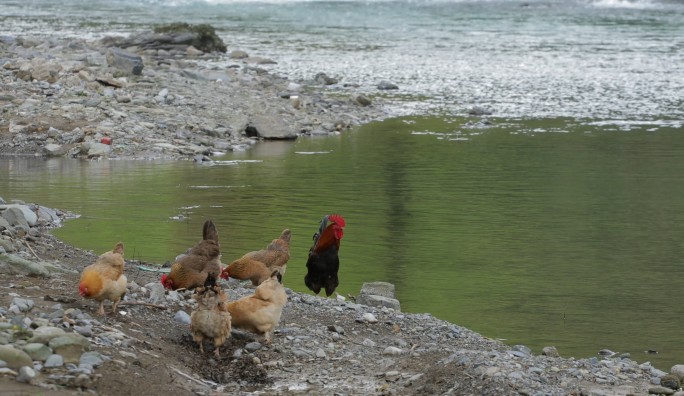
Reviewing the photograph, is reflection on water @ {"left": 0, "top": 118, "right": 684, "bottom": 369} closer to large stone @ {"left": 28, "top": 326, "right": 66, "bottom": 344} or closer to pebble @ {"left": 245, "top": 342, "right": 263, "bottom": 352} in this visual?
pebble @ {"left": 245, "top": 342, "right": 263, "bottom": 352}

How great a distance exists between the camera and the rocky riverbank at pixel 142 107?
2128 cm

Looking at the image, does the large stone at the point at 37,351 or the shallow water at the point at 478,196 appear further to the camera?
the shallow water at the point at 478,196

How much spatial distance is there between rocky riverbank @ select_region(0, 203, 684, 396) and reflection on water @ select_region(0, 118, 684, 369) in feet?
4.41

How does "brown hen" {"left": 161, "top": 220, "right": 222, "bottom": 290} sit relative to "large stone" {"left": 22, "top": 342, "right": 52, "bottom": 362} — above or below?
below

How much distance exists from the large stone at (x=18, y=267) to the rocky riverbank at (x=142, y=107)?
10.8 metres

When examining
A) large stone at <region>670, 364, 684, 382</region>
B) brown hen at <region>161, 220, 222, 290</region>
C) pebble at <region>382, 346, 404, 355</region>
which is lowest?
large stone at <region>670, 364, 684, 382</region>

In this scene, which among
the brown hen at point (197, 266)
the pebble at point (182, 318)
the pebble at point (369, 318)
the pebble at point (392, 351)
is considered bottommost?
the pebble at point (369, 318)

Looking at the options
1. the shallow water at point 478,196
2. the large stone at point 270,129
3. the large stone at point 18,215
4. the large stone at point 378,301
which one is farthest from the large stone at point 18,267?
the large stone at point 270,129

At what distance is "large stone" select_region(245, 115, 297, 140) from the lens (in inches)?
921

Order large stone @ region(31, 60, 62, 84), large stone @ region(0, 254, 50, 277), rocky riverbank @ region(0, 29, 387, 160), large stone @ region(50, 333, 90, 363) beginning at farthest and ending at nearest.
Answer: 1. large stone @ region(31, 60, 62, 84)
2. rocky riverbank @ region(0, 29, 387, 160)
3. large stone @ region(0, 254, 50, 277)
4. large stone @ region(50, 333, 90, 363)

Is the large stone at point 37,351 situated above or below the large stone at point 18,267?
above

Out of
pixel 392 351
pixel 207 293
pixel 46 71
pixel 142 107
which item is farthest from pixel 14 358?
pixel 46 71

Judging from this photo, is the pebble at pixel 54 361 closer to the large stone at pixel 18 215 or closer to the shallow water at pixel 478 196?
the shallow water at pixel 478 196

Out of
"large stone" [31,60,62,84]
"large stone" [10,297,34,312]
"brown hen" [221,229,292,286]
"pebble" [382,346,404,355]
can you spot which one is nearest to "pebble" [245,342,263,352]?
"pebble" [382,346,404,355]
